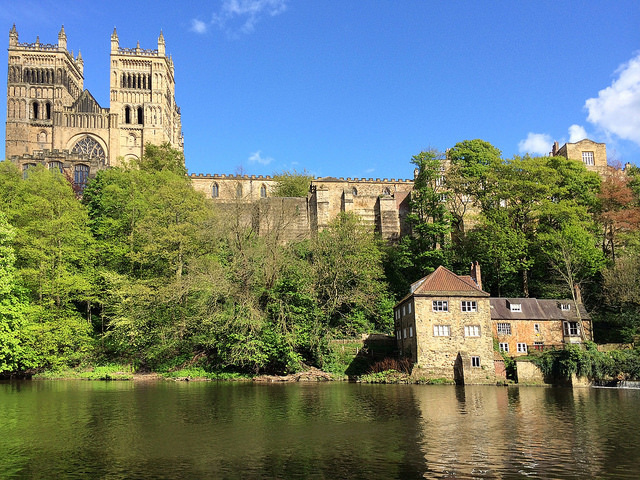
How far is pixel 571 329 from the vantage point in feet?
147

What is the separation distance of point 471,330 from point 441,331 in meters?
2.14

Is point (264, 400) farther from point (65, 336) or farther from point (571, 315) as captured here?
point (571, 315)

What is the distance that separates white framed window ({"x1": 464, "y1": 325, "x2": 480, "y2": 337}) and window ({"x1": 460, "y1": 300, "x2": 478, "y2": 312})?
1162mm

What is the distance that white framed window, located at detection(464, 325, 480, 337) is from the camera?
1628 inches

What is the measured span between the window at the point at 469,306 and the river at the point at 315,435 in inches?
392

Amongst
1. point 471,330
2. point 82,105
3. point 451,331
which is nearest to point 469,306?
point 471,330

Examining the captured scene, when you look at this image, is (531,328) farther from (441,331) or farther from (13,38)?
(13,38)

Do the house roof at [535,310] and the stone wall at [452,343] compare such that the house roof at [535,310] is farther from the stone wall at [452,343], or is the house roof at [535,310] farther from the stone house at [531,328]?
the stone wall at [452,343]

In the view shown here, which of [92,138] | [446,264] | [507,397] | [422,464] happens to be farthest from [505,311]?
[92,138]

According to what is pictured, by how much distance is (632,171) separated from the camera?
67875 mm

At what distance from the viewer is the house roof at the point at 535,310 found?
44906 millimetres

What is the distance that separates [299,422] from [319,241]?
Answer: 32.7 meters

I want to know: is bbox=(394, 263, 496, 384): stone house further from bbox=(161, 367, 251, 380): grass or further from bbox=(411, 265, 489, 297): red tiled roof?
bbox=(161, 367, 251, 380): grass

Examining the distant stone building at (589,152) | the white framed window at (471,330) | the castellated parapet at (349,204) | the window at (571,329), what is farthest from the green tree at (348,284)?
the distant stone building at (589,152)
